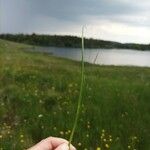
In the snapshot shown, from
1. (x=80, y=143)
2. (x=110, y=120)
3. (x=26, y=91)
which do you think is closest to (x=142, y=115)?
(x=110, y=120)

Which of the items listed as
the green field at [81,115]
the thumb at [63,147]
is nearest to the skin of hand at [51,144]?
the thumb at [63,147]

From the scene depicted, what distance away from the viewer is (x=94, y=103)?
12.1 metres

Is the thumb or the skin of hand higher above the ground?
the thumb

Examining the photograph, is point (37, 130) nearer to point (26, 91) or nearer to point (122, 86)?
point (26, 91)

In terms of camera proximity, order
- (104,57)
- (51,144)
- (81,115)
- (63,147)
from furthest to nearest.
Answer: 1. (81,115)
2. (104,57)
3. (51,144)
4. (63,147)

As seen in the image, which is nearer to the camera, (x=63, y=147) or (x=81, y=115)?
(x=63, y=147)

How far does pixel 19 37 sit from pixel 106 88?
423ft

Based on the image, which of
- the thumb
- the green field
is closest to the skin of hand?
the thumb

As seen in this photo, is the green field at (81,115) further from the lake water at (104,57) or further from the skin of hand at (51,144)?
the skin of hand at (51,144)

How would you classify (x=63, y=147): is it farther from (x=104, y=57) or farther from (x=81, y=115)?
(x=81, y=115)

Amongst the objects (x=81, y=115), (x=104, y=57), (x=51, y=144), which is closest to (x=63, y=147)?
(x=51, y=144)

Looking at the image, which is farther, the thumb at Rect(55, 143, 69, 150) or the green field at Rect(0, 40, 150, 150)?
the green field at Rect(0, 40, 150, 150)

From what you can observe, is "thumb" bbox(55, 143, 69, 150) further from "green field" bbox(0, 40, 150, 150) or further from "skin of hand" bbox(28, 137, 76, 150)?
"green field" bbox(0, 40, 150, 150)

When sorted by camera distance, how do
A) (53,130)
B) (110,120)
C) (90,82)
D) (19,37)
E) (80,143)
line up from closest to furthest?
(80,143)
(53,130)
(110,120)
(90,82)
(19,37)
